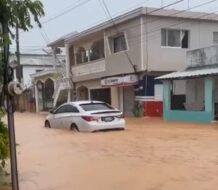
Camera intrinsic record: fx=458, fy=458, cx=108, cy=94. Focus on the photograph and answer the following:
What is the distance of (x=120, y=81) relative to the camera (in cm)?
2953

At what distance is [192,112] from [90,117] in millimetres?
7501

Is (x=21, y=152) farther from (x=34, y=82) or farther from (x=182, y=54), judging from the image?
(x=34, y=82)

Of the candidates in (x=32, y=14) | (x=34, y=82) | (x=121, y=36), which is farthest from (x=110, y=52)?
(x=32, y=14)

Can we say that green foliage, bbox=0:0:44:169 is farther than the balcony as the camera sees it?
No

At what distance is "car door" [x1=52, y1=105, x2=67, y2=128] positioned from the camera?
20.1m

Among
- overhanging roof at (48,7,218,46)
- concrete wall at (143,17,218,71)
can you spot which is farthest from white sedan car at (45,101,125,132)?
overhanging roof at (48,7,218,46)

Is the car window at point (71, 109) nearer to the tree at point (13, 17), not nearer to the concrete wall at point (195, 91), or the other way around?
the concrete wall at point (195, 91)

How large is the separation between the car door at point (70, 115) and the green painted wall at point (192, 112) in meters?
7.21

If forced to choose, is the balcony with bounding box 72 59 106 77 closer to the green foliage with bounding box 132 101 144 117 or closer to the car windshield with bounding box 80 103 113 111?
the green foliage with bounding box 132 101 144 117

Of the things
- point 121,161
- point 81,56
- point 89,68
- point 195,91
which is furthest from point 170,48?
point 121,161

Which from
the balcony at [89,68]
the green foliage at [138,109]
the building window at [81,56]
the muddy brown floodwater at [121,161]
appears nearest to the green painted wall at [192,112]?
the green foliage at [138,109]

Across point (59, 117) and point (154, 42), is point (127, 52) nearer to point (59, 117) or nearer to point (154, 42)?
point (154, 42)

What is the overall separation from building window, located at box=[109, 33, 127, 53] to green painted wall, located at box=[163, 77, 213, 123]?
5728 millimetres

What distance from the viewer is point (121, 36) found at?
100 feet
